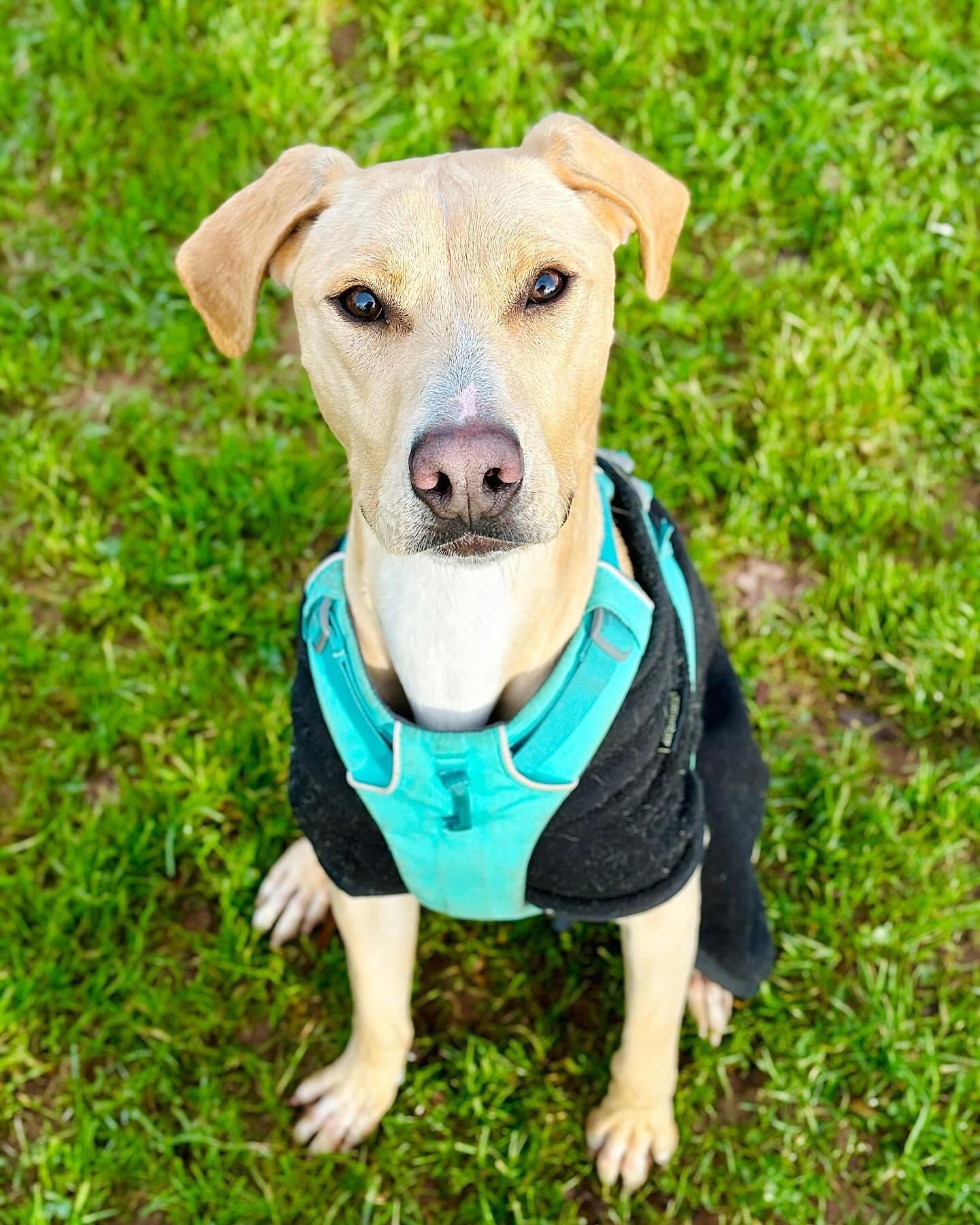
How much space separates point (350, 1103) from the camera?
3850mm

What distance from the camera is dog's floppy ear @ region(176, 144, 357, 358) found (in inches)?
111

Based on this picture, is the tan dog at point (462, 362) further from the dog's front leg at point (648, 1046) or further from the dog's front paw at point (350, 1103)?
the dog's front paw at point (350, 1103)

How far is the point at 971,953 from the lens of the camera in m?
4.14

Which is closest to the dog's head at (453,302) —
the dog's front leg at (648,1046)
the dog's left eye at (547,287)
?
the dog's left eye at (547,287)

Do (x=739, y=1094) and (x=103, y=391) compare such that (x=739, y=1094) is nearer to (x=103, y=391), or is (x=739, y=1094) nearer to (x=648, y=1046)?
(x=648, y=1046)

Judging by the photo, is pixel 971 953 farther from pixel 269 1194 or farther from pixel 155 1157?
pixel 155 1157

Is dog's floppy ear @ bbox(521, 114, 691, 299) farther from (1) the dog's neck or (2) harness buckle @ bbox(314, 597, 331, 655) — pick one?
(2) harness buckle @ bbox(314, 597, 331, 655)

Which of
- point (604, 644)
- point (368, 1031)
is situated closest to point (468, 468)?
point (604, 644)

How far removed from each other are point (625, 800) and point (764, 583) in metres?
1.97

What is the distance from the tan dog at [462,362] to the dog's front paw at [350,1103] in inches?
37.3

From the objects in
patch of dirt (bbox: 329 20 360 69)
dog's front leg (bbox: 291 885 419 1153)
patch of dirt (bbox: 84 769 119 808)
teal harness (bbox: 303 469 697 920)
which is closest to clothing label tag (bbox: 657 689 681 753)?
teal harness (bbox: 303 469 697 920)

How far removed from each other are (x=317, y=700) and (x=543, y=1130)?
5.33ft

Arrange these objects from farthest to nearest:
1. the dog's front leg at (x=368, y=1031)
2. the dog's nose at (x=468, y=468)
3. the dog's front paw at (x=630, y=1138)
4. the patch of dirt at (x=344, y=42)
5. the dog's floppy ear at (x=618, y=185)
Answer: the patch of dirt at (x=344, y=42) < the dog's front paw at (x=630, y=1138) < the dog's front leg at (x=368, y=1031) < the dog's floppy ear at (x=618, y=185) < the dog's nose at (x=468, y=468)

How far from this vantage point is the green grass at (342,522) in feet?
12.8
